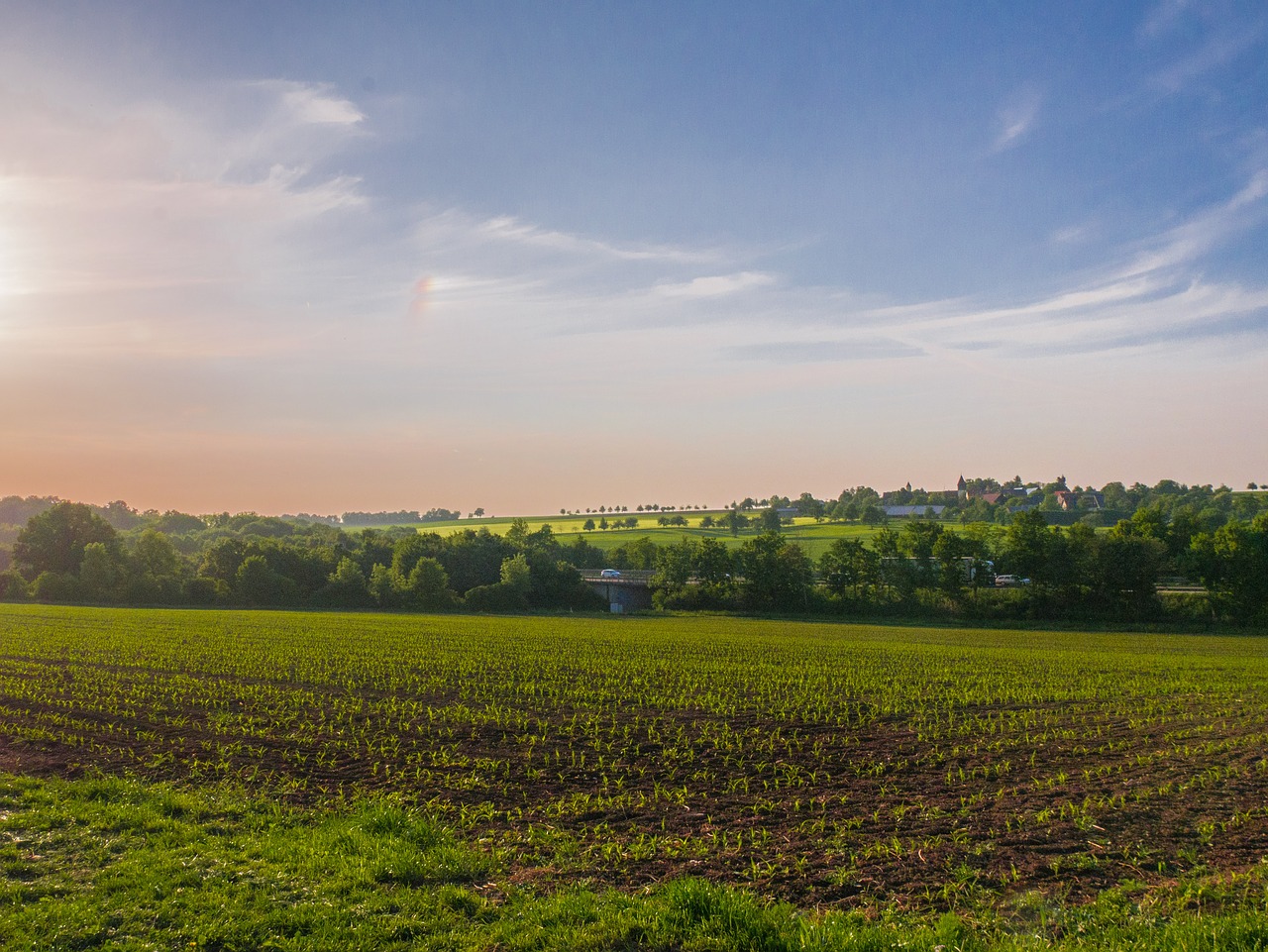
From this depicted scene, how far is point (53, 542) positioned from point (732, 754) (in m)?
131

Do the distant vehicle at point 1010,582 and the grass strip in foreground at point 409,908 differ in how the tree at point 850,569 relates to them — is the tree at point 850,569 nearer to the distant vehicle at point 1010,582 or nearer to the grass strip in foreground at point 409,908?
the distant vehicle at point 1010,582

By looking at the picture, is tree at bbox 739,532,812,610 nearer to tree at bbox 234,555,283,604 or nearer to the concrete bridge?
the concrete bridge

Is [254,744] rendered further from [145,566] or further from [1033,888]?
[145,566]

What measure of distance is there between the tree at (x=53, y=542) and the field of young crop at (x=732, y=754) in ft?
292

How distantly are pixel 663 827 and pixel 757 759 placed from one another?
6.05 meters

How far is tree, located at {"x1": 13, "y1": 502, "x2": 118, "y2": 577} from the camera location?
376 ft

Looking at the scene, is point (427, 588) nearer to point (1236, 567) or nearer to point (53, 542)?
point (53, 542)

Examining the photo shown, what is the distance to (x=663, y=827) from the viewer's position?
517 inches

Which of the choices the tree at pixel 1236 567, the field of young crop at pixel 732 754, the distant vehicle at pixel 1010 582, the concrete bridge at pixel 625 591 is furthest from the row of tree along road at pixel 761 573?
the field of young crop at pixel 732 754

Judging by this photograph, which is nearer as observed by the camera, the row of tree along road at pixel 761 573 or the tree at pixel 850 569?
the row of tree along road at pixel 761 573

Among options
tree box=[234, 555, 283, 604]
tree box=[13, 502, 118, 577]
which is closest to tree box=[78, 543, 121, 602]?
tree box=[13, 502, 118, 577]

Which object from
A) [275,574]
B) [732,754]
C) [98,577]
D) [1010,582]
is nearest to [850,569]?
[1010,582]

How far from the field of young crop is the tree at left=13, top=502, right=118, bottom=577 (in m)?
88.9

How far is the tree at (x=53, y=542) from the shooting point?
376ft
